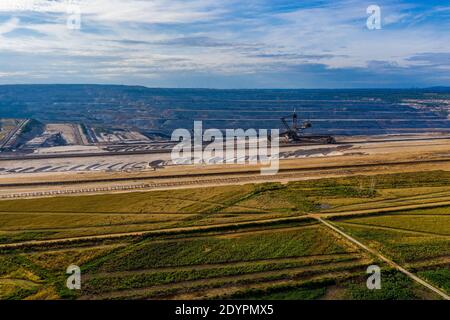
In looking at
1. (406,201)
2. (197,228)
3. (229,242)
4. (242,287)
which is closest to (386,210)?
(406,201)

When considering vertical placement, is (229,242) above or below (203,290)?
above

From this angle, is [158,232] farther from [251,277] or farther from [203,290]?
[251,277]

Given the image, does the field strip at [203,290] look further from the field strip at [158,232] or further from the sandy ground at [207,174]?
the sandy ground at [207,174]

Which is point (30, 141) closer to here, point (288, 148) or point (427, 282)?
point (288, 148)

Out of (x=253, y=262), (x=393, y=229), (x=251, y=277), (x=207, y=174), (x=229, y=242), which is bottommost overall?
(x=251, y=277)

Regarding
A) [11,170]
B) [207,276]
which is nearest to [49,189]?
[11,170]

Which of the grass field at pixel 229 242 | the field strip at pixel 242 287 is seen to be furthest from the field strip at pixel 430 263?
the field strip at pixel 242 287

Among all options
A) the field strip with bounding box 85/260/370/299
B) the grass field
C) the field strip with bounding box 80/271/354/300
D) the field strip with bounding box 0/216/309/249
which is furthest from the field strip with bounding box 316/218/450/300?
the field strip with bounding box 80/271/354/300
